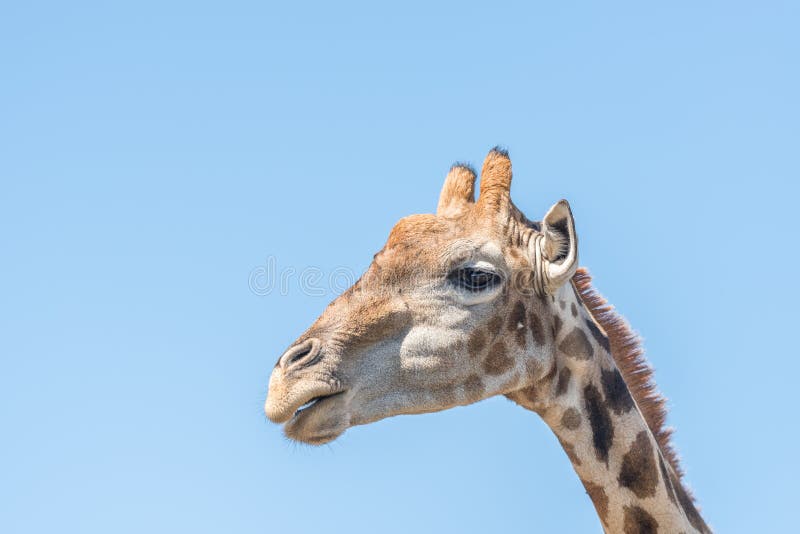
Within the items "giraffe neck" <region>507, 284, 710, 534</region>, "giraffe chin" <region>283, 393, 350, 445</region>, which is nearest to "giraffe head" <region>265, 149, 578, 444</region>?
"giraffe chin" <region>283, 393, 350, 445</region>

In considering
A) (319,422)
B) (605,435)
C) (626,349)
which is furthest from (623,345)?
(319,422)

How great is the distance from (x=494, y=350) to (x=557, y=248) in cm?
97

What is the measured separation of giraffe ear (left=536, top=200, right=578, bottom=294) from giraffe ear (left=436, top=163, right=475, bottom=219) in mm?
941

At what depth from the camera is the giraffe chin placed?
Result: 8.18 metres

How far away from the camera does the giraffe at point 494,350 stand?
8547mm

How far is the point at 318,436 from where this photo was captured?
26.9 ft

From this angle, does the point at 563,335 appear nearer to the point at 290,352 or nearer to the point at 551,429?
the point at 551,429

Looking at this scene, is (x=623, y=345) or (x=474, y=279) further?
(x=623, y=345)

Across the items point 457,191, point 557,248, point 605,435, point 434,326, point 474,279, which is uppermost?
point 457,191

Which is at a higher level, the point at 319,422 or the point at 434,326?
the point at 434,326

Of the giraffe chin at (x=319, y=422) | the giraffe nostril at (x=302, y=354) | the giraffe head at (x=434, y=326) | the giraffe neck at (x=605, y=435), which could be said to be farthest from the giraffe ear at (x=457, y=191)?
the giraffe chin at (x=319, y=422)

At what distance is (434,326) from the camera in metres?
8.77

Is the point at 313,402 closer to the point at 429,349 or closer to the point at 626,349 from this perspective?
the point at 429,349

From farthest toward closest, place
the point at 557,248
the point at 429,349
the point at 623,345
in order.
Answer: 1. the point at 623,345
2. the point at 557,248
3. the point at 429,349
